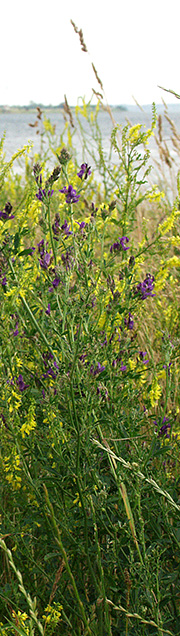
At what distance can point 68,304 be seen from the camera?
1.30 metres

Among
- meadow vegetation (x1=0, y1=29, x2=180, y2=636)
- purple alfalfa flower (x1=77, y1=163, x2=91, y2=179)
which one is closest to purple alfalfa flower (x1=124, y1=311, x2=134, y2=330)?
meadow vegetation (x1=0, y1=29, x2=180, y2=636)

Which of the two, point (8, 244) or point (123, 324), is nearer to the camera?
point (8, 244)

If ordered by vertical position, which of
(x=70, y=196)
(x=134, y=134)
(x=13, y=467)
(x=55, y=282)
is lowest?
(x=13, y=467)

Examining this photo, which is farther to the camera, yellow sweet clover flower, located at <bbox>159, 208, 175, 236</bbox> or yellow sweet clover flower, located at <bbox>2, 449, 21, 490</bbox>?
yellow sweet clover flower, located at <bbox>159, 208, 175, 236</bbox>

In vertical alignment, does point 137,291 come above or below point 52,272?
below

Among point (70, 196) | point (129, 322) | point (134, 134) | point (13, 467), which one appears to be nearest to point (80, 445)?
point (13, 467)

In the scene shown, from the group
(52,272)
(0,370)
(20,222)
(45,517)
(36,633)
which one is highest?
(20,222)

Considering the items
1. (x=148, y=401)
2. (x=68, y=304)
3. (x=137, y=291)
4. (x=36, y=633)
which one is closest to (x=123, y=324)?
(x=137, y=291)

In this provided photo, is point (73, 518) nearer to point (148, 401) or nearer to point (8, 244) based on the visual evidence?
point (148, 401)

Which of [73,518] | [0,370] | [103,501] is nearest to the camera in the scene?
[103,501]

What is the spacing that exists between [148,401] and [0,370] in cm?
41

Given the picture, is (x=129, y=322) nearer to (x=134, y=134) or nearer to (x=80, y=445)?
(x=80, y=445)

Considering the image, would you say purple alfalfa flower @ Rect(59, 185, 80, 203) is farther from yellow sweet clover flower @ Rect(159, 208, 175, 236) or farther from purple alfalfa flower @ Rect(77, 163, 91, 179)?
yellow sweet clover flower @ Rect(159, 208, 175, 236)

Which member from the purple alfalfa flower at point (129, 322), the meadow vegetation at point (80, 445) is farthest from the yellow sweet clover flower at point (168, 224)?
the purple alfalfa flower at point (129, 322)
